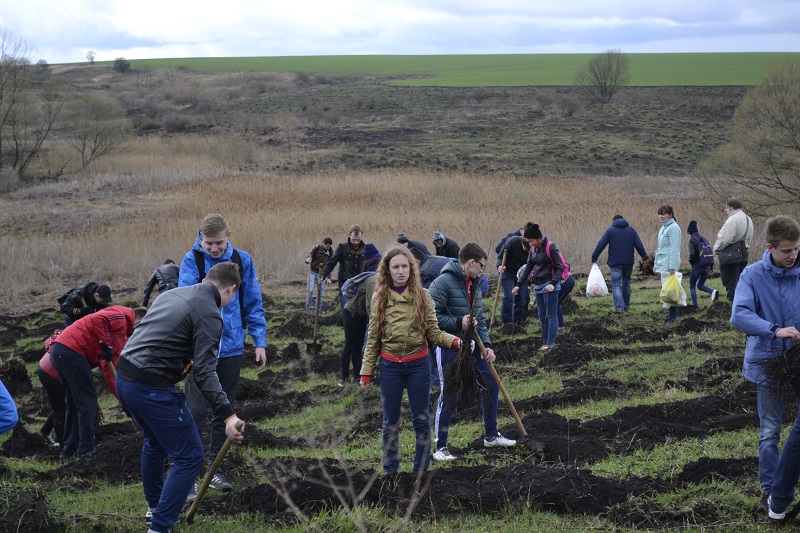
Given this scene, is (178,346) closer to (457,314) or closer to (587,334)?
(457,314)

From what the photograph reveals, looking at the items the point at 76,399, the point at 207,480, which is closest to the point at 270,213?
the point at 76,399

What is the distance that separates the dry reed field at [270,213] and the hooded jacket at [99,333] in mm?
11106

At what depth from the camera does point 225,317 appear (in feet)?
20.3

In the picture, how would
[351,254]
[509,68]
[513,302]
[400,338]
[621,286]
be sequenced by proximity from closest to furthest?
[400,338] → [351,254] → [513,302] → [621,286] → [509,68]

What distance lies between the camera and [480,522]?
525cm

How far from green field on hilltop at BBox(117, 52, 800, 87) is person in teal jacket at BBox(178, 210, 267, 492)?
8399 centimetres

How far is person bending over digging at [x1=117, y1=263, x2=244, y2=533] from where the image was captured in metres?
4.81

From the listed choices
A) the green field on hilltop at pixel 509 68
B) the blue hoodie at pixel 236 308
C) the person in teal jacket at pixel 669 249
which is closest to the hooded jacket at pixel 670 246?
the person in teal jacket at pixel 669 249

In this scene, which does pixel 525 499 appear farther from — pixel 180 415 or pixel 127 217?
pixel 127 217

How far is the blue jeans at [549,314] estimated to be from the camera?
1116 centimetres

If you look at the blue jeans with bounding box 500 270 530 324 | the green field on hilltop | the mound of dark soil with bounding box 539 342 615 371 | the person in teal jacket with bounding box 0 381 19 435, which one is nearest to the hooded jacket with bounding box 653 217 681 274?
the blue jeans with bounding box 500 270 530 324

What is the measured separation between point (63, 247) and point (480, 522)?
1911 cm

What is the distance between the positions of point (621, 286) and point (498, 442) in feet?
26.4

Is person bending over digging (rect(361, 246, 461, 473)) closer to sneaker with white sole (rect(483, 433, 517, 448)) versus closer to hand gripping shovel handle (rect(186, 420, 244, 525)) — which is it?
sneaker with white sole (rect(483, 433, 517, 448))
